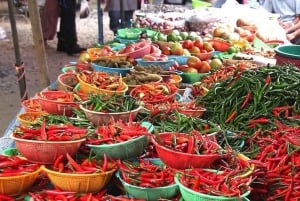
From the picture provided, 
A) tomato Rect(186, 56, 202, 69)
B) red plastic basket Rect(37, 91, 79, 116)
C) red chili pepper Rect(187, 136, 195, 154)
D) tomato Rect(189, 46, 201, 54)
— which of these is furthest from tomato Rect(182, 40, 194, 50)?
red chili pepper Rect(187, 136, 195, 154)

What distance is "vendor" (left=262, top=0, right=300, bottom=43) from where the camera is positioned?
762 cm

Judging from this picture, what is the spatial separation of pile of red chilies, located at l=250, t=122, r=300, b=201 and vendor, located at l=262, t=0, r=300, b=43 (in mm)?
5274

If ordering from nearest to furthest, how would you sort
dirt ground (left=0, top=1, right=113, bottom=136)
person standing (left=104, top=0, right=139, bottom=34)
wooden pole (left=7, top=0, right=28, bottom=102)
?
wooden pole (left=7, top=0, right=28, bottom=102) < dirt ground (left=0, top=1, right=113, bottom=136) < person standing (left=104, top=0, right=139, bottom=34)

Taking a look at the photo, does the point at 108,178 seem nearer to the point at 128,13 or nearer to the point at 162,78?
the point at 162,78

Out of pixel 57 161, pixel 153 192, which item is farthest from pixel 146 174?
pixel 57 161

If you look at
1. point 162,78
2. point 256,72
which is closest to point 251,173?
point 256,72

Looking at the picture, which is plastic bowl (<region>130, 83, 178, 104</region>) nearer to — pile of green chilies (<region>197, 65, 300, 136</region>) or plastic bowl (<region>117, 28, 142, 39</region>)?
→ pile of green chilies (<region>197, 65, 300, 136</region>)

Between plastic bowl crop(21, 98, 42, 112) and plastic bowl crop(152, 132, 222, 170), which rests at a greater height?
plastic bowl crop(152, 132, 222, 170)

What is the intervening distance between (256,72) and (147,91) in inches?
32.7

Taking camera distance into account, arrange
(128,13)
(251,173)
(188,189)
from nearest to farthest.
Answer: (188,189)
(251,173)
(128,13)

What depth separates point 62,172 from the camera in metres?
2.34

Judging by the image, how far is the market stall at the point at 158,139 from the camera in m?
2.27

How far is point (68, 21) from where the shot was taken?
31.0ft

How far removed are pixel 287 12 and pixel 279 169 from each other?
6.11 meters
